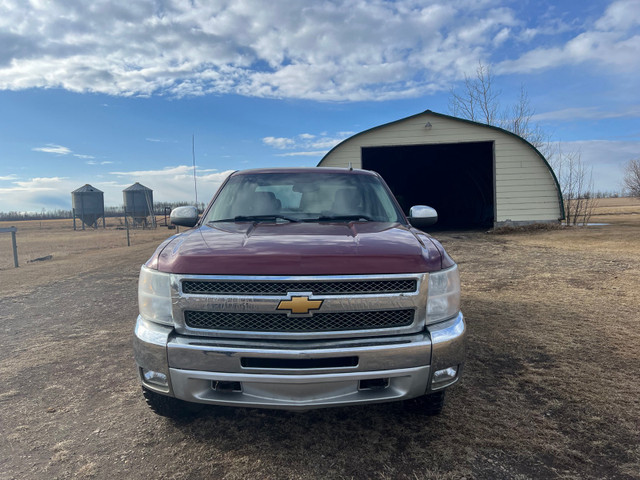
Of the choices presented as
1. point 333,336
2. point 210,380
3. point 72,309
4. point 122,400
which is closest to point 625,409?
point 333,336

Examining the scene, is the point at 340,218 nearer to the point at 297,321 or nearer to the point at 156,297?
the point at 297,321

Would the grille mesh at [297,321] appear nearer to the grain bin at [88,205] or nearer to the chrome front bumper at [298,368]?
the chrome front bumper at [298,368]

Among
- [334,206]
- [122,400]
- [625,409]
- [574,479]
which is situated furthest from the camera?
[334,206]

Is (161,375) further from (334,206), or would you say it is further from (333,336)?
(334,206)

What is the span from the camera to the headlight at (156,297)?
2.37 metres

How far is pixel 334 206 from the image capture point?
366 centimetres

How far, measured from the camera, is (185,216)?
158 inches

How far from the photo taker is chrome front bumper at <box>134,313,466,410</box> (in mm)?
2209

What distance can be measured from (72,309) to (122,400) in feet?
12.6

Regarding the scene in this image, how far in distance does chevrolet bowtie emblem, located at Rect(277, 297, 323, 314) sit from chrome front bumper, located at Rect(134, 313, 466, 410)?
190 mm

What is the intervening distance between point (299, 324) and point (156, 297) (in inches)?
34.3

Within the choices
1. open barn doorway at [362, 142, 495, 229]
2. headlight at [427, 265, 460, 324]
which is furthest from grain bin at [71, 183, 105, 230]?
headlight at [427, 265, 460, 324]

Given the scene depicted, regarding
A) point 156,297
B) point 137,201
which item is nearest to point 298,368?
point 156,297

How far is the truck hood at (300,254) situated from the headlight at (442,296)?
0.07m
